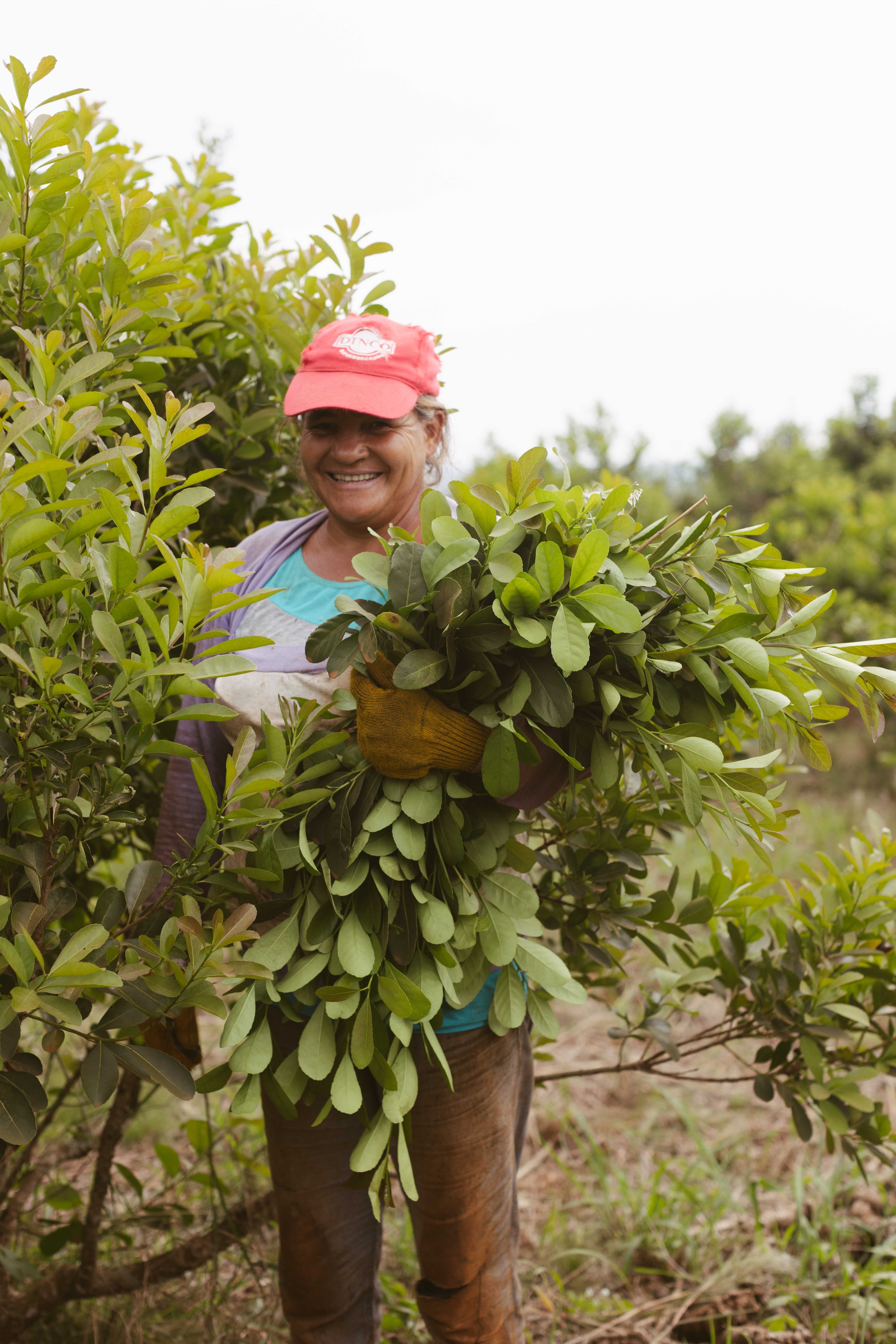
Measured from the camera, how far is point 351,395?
1.68 metres

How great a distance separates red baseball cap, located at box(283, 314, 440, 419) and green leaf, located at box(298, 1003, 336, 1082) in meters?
0.98

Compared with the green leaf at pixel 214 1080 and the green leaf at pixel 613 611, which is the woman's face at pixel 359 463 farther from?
the green leaf at pixel 214 1080

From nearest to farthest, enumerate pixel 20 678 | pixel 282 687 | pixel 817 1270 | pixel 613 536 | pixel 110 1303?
pixel 20 678 < pixel 613 536 < pixel 282 687 < pixel 110 1303 < pixel 817 1270

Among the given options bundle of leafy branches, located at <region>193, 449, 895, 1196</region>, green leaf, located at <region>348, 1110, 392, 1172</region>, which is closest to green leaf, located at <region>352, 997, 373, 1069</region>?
bundle of leafy branches, located at <region>193, 449, 895, 1196</region>

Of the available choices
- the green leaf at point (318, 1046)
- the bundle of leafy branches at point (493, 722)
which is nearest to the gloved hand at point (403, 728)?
the bundle of leafy branches at point (493, 722)

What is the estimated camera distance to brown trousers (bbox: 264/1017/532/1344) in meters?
1.63

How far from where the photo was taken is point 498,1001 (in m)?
A: 1.53

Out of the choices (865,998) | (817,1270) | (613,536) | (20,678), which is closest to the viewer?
(20,678)

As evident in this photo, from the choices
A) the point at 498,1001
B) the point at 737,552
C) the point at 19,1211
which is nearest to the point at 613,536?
the point at 737,552

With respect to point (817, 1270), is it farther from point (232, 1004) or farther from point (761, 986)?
point (232, 1004)

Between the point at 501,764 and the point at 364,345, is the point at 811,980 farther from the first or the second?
the point at 364,345

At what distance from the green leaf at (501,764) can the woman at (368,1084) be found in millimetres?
238

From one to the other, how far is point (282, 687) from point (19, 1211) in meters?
1.51

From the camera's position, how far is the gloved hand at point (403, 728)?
1314mm
